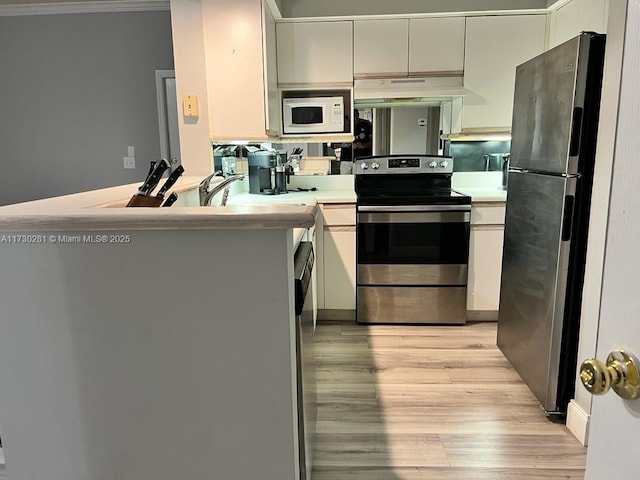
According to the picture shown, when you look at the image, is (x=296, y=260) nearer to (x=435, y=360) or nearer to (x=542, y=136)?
(x=542, y=136)

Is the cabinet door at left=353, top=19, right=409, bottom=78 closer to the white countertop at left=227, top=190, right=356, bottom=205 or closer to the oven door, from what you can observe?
the white countertop at left=227, top=190, right=356, bottom=205

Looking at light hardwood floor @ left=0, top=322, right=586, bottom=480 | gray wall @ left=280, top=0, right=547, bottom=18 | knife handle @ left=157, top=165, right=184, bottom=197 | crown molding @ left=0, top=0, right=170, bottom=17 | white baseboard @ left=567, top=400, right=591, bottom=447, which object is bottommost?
light hardwood floor @ left=0, top=322, right=586, bottom=480

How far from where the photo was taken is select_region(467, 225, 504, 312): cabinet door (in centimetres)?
301

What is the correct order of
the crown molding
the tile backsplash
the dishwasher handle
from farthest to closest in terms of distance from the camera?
1. the crown molding
2. the tile backsplash
3. the dishwasher handle

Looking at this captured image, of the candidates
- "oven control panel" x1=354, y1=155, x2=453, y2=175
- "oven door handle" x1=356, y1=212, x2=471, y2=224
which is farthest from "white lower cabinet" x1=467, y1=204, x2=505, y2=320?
"oven control panel" x1=354, y1=155, x2=453, y2=175

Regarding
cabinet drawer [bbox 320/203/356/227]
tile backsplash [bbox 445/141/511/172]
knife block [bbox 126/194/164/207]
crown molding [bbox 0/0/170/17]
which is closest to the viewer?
knife block [bbox 126/194/164/207]

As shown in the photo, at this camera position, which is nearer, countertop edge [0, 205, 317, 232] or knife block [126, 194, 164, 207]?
countertop edge [0, 205, 317, 232]

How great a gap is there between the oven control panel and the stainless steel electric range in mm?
185

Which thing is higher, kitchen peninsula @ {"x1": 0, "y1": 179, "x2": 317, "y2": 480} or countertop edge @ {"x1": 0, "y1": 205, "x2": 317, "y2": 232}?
countertop edge @ {"x1": 0, "y1": 205, "x2": 317, "y2": 232}

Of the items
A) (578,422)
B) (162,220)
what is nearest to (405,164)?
(578,422)

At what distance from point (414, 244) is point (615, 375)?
246cm

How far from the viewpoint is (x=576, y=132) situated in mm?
1771

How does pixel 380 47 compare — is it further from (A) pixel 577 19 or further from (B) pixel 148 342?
(B) pixel 148 342

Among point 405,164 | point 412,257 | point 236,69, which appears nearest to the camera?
point 236,69
